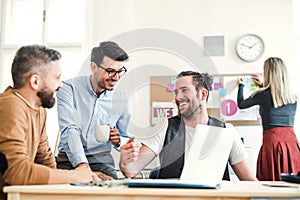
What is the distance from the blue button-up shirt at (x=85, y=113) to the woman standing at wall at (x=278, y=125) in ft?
3.87

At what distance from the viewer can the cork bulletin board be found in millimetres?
3404

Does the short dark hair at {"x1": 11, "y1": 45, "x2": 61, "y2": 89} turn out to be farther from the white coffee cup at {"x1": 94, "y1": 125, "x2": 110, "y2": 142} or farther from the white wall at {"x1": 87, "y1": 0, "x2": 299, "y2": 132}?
the white wall at {"x1": 87, "y1": 0, "x2": 299, "y2": 132}

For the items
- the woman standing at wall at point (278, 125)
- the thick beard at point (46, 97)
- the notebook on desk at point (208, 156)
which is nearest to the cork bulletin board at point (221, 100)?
the woman standing at wall at point (278, 125)

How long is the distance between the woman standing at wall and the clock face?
30.0 inches

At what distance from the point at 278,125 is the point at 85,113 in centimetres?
145

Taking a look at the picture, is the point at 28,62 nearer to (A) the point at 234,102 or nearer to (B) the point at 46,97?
(B) the point at 46,97

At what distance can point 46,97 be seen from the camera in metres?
1.44

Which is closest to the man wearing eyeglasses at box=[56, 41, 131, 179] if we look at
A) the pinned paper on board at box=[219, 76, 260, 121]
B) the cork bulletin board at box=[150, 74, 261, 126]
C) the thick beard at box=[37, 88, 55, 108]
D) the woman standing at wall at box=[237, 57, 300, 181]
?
the thick beard at box=[37, 88, 55, 108]

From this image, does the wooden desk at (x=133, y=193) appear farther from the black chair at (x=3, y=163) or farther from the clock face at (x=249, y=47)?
the clock face at (x=249, y=47)

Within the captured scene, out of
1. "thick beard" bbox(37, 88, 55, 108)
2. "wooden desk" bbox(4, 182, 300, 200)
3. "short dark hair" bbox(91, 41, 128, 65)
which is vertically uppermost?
"short dark hair" bbox(91, 41, 128, 65)

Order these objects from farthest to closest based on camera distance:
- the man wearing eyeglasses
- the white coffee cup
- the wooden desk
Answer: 1. the man wearing eyeglasses
2. the white coffee cup
3. the wooden desk

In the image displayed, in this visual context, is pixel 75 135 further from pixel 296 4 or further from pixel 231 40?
pixel 296 4

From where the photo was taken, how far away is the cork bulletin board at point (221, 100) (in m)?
3.40

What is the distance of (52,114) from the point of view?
355cm
